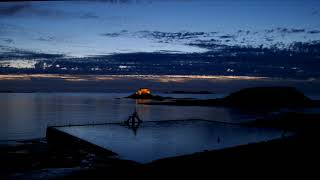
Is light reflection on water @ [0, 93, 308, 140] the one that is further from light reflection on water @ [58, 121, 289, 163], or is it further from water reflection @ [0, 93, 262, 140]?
light reflection on water @ [58, 121, 289, 163]

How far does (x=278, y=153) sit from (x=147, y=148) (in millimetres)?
11778

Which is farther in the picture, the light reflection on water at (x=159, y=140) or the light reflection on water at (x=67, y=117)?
the light reflection on water at (x=67, y=117)

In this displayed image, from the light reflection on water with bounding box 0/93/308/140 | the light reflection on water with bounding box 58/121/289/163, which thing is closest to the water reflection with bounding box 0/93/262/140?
the light reflection on water with bounding box 0/93/308/140

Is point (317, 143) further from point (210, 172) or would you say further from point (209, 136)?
point (209, 136)

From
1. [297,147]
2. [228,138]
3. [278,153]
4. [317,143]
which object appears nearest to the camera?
[278,153]

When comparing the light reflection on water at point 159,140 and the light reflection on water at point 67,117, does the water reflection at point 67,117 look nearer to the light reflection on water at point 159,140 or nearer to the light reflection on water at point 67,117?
the light reflection on water at point 67,117

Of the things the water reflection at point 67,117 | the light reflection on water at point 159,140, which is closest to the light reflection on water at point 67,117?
the water reflection at point 67,117

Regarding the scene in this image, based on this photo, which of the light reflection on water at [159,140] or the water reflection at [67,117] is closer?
the light reflection on water at [159,140]

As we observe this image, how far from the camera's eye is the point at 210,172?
1074cm

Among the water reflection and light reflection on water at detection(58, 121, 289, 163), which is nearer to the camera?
light reflection on water at detection(58, 121, 289, 163)

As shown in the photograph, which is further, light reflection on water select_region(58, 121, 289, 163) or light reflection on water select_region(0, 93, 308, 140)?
light reflection on water select_region(0, 93, 308, 140)


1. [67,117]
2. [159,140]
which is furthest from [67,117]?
[159,140]

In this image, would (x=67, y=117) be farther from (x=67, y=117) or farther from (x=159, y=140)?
→ (x=159, y=140)

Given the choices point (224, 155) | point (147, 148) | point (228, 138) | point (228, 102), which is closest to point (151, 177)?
point (224, 155)
